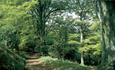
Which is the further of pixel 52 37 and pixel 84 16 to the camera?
pixel 52 37

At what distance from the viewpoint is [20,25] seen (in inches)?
787

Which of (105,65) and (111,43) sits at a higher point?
(111,43)

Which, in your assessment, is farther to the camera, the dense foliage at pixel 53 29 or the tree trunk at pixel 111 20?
the dense foliage at pixel 53 29

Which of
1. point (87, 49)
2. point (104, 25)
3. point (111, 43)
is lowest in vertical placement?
point (87, 49)

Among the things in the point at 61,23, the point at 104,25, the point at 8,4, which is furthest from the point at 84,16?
the point at 104,25

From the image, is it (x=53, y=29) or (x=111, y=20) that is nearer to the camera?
(x=111, y=20)

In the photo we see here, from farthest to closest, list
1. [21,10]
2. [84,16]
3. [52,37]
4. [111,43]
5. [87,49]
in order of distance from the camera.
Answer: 1. [52,37]
2. [84,16]
3. [87,49]
4. [21,10]
5. [111,43]

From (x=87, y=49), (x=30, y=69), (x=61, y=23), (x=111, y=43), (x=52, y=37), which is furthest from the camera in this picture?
(x=61, y=23)

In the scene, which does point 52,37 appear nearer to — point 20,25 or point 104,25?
point 20,25

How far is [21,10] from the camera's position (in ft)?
63.4

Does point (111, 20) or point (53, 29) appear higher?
point (111, 20)

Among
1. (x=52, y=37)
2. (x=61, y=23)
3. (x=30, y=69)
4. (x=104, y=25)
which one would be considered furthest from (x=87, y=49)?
(x=104, y=25)

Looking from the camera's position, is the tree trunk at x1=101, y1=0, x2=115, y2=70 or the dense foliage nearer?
the tree trunk at x1=101, y1=0, x2=115, y2=70

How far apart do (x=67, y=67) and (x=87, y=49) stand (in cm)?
823
